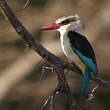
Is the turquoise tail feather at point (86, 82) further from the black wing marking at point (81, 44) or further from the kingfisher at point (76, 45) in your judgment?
the black wing marking at point (81, 44)

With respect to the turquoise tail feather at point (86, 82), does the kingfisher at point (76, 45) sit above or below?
above

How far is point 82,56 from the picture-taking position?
443 centimetres

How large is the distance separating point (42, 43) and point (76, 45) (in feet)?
11.3

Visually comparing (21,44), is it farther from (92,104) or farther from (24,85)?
(92,104)

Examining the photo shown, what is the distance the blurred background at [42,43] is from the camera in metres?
8.06

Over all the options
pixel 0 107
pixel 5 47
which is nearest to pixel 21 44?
pixel 5 47

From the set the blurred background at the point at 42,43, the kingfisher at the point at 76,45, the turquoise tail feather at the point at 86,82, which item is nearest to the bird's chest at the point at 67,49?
the kingfisher at the point at 76,45

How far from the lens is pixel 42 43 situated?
7.89 metres

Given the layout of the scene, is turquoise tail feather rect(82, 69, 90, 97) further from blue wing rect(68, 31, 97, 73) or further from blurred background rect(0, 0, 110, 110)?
blurred background rect(0, 0, 110, 110)

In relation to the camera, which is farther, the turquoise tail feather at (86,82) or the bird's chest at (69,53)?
the bird's chest at (69,53)

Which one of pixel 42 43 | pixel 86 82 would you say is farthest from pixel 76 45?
pixel 42 43

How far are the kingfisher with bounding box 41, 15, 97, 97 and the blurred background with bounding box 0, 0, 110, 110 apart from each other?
10.2ft

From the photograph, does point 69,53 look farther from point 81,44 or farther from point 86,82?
point 86,82

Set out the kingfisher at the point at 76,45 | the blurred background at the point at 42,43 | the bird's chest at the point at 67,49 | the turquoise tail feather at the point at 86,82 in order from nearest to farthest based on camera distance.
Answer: the turquoise tail feather at the point at 86,82 < the kingfisher at the point at 76,45 < the bird's chest at the point at 67,49 < the blurred background at the point at 42,43
